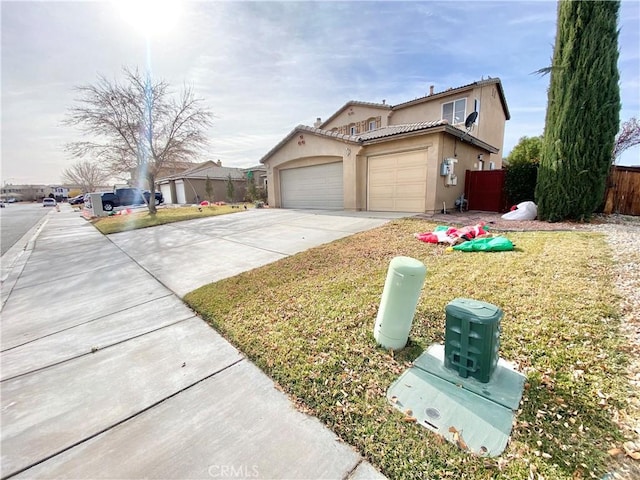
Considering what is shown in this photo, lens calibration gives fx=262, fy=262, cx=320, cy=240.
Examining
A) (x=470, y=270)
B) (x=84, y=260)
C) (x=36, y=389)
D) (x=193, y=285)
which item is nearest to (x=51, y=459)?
(x=36, y=389)

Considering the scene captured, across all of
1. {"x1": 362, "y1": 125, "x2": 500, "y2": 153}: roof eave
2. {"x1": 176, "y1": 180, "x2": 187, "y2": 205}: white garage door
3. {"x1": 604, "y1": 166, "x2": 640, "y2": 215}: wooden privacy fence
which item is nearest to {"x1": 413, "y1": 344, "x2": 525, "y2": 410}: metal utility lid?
{"x1": 362, "y1": 125, "x2": 500, "y2": 153}: roof eave

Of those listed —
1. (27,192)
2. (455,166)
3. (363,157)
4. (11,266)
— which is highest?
(27,192)

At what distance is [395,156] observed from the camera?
1109cm

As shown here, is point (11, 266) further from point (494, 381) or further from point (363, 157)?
point (363, 157)

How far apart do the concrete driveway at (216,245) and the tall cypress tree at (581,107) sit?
531 cm

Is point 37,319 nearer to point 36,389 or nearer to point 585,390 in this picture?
point 36,389

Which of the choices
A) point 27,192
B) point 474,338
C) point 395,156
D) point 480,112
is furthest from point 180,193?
point 27,192

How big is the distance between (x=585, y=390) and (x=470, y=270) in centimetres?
244

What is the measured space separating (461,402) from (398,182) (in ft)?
33.4

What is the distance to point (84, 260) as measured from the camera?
22.5 ft

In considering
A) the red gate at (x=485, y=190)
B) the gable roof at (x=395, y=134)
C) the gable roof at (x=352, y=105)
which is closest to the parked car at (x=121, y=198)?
the gable roof at (x=395, y=134)

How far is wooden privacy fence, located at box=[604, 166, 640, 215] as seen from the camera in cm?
840

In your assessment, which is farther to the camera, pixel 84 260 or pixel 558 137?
pixel 558 137

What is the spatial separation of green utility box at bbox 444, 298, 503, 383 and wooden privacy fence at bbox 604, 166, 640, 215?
10.6 metres
